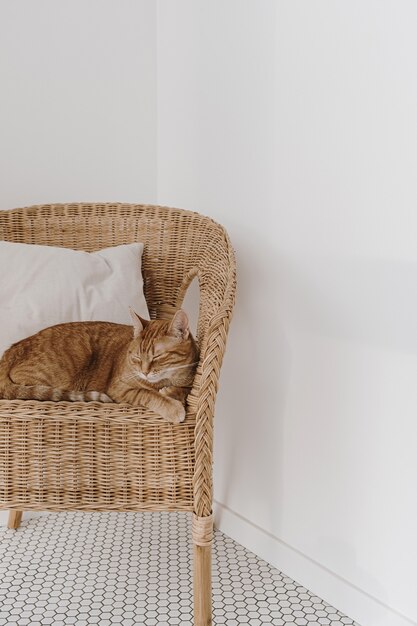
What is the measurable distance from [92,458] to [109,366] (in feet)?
0.78

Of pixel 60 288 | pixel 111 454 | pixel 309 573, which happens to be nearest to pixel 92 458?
pixel 111 454

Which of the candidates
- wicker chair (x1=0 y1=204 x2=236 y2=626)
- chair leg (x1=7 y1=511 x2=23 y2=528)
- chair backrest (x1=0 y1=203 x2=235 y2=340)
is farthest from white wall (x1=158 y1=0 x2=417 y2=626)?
chair leg (x1=7 y1=511 x2=23 y2=528)

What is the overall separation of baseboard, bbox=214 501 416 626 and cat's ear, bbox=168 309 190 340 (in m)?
0.63

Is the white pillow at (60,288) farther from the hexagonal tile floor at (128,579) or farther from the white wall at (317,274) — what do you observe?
the hexagonal tile floor at (128,579)

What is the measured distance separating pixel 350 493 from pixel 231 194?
0.81 metres

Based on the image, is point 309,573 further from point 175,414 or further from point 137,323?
point 137,323

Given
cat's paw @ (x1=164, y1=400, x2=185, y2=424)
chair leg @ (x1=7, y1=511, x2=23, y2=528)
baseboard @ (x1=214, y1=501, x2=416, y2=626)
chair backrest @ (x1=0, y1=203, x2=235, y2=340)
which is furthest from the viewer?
chair leg @ (x1=7, y1=511, x2=23, y2=528)

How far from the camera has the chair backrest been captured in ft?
6.34

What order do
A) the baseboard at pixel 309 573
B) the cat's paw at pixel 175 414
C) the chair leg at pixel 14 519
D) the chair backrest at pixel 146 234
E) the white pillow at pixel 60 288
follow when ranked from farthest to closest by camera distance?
the chair leg at pixel 14 519 → the chair backrest at pixel 146 234 → the white pillow at pixel 60 288 → the baseboard at pixel 309 573 → the cat's paw at pixel 175 414

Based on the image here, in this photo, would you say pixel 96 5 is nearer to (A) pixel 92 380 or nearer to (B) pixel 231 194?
(B) pixel 231 194

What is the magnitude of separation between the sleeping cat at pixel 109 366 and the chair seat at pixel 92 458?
46 mm

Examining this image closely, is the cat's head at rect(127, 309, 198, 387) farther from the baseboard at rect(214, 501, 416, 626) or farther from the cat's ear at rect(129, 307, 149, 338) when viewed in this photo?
the baseboard at rect(214, 501, 416, 626)

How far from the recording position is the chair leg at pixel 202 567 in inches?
57.4

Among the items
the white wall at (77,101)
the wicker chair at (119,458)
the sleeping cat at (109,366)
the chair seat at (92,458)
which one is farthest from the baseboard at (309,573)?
the white wall at (77,101)
